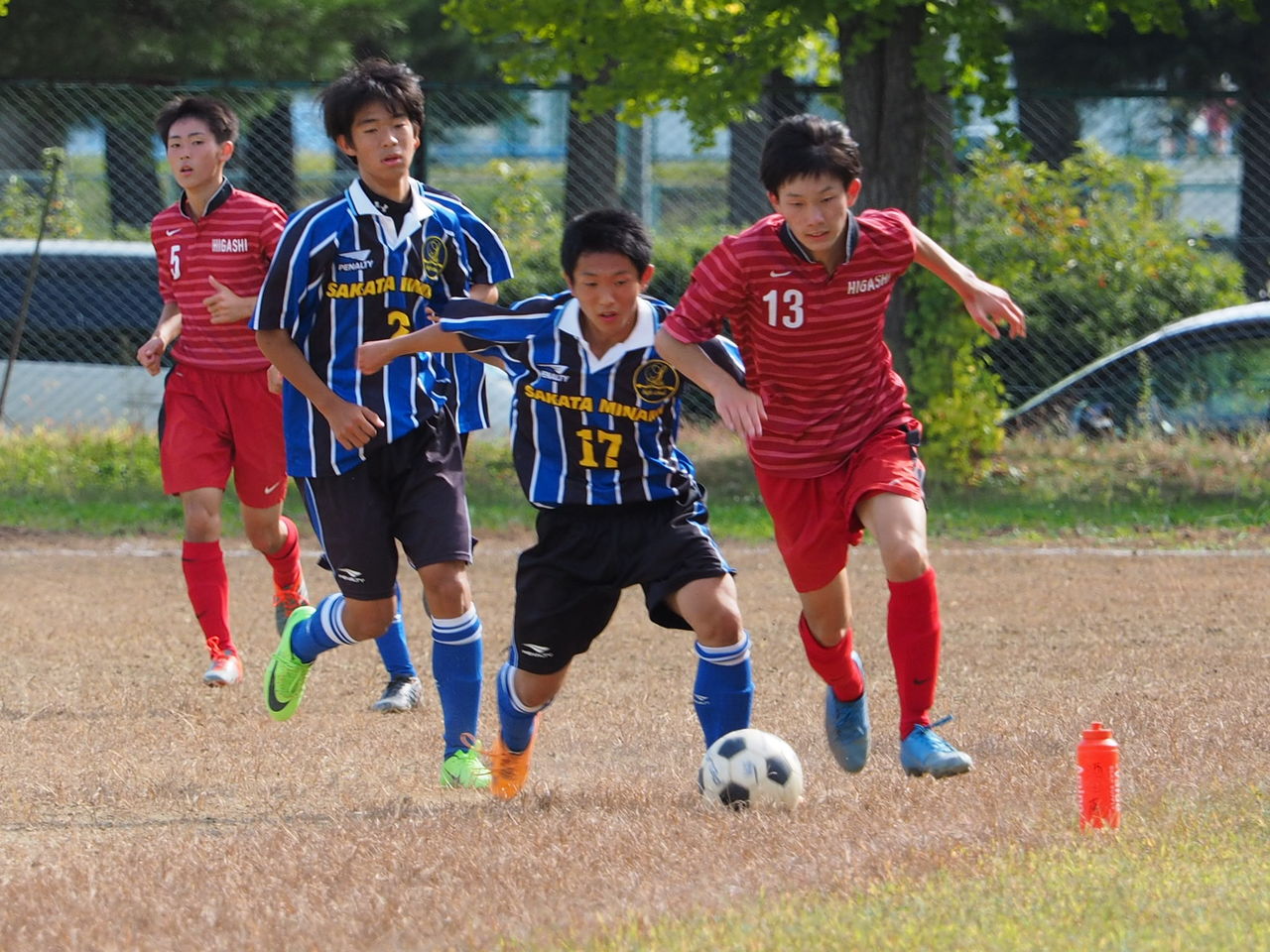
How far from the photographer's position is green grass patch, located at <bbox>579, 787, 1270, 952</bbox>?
3.49m

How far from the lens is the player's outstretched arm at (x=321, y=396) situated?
17.5 feet

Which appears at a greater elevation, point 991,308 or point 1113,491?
point 991,308

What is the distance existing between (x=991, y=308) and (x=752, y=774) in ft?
5.11

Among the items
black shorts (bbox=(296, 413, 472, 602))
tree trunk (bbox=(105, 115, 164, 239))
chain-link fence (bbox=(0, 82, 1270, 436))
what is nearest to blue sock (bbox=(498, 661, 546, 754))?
black shorts (bbox=(296, 413, 472, 602))

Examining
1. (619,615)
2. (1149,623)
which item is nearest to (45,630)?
(619,615)

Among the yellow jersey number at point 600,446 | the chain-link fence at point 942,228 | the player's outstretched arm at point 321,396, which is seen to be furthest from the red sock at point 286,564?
the chain-link fence at point 942,228

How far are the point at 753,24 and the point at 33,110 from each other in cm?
635

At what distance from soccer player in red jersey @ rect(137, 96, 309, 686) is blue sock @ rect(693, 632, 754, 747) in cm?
246

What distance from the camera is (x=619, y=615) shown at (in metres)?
8.76

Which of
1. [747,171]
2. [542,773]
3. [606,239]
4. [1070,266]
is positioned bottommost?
[542,773]

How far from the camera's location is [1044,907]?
3680 millimetres

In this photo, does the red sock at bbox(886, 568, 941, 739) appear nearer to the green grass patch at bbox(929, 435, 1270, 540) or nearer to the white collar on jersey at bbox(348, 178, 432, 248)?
the white collar on jersey at bbox(348, 178, 432, 248)

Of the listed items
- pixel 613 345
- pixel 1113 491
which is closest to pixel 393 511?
pixel 613 345

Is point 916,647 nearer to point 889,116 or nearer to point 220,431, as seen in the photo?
point 220,431
